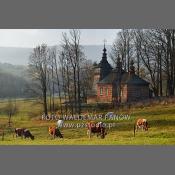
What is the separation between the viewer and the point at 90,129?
13.4m

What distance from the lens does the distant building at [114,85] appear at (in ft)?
44.2

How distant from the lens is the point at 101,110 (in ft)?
44.2

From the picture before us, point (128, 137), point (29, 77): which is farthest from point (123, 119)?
point (29, 77)

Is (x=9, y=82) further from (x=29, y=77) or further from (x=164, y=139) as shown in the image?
(x=164, y=139)

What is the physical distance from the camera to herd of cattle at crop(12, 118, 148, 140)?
1329 centimetres

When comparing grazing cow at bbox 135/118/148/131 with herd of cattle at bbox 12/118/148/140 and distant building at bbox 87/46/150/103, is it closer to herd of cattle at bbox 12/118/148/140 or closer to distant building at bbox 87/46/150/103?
herd of cattle at bbox 12/118/148/140

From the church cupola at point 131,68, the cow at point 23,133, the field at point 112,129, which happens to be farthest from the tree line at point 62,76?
the church cupola at point 131,68

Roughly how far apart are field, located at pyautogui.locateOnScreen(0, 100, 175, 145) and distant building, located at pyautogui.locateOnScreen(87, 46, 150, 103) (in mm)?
309

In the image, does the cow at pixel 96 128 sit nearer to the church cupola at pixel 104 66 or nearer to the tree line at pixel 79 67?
the tree line at pixel 79 67

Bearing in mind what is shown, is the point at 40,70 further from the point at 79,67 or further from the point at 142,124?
the point at 142,124

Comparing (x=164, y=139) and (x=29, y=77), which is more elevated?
(x=29, y=77)

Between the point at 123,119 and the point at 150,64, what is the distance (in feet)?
4.19

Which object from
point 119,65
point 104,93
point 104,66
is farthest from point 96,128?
point 119,65

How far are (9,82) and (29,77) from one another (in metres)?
0.43
